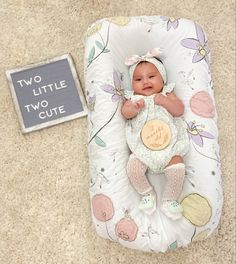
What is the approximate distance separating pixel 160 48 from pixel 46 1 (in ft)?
1.53

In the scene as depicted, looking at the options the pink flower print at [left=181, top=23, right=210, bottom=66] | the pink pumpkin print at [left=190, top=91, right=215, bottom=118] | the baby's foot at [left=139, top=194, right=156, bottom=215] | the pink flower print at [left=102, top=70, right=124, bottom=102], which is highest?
the pink flower print at [left=181, top=23, right=210, bottom=66]

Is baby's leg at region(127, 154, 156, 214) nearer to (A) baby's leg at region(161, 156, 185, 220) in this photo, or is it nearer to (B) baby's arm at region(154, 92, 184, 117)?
(A) baby's leg at region(161, 156, 185, 220)

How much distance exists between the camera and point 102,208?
1.21m

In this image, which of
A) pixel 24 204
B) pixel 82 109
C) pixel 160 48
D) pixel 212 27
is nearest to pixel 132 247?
pixel 24 204

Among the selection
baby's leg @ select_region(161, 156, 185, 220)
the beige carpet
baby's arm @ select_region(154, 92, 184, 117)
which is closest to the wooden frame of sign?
the beige carpet

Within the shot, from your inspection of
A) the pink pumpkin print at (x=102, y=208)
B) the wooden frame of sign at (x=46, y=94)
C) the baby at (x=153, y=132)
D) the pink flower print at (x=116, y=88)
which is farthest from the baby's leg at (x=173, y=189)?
the wooden frame of sign at (x=46, y=94)

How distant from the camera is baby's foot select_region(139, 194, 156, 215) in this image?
47.5 inches

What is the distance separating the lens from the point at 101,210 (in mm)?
1209

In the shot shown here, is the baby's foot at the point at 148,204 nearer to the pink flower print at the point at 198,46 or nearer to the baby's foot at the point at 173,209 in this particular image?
the baby's foot at the point at 173,209

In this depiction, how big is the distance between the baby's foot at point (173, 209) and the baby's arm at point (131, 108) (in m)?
0.27

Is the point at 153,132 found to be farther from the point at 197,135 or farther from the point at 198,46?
the point at 198,46

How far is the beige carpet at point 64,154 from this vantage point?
1.30 metres

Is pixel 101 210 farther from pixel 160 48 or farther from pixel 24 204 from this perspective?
pixel 160 48

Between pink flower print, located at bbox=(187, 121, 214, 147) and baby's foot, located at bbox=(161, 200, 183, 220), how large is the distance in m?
0.18
